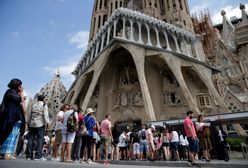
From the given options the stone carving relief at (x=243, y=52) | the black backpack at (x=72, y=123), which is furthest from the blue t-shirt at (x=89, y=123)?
the stone carving relief at (x=243, y=52)

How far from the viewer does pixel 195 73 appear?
21.7 metres

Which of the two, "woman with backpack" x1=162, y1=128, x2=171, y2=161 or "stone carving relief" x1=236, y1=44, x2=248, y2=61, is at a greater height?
"stone carving relief" x1=236, y1=44, x2=248, y2=61

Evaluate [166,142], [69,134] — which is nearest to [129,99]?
[166,142]

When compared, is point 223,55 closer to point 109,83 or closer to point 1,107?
point 109,83

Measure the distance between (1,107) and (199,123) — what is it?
6.16 m

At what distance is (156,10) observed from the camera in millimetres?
30188

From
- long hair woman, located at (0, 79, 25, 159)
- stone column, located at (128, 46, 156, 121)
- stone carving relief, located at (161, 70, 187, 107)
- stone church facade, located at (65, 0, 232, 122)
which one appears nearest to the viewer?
long hair woman, located at (0, 79, 25, 159)

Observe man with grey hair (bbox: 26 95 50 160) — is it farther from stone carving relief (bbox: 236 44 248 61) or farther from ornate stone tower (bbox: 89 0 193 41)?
stone carving relief (bbox: 236 44 248 61)

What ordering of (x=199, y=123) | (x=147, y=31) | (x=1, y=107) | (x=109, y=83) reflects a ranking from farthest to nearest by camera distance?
(x=109, y=83) → (x=147, y=31) → (x=199, y=123) → (x=1, y=107)

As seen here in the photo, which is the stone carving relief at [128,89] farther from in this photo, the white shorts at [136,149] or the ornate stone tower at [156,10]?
the white shorts at [136,149]

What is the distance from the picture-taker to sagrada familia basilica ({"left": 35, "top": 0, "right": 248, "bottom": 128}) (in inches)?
778

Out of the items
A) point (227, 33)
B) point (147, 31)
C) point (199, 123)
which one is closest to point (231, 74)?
point (227, 33)

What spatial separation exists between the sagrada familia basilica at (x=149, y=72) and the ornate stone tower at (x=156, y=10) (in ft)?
0.66

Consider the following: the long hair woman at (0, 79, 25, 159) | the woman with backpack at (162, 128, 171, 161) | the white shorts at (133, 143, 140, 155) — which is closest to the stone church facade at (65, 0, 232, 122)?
the white shorts at (133, 143, 140, 155)
